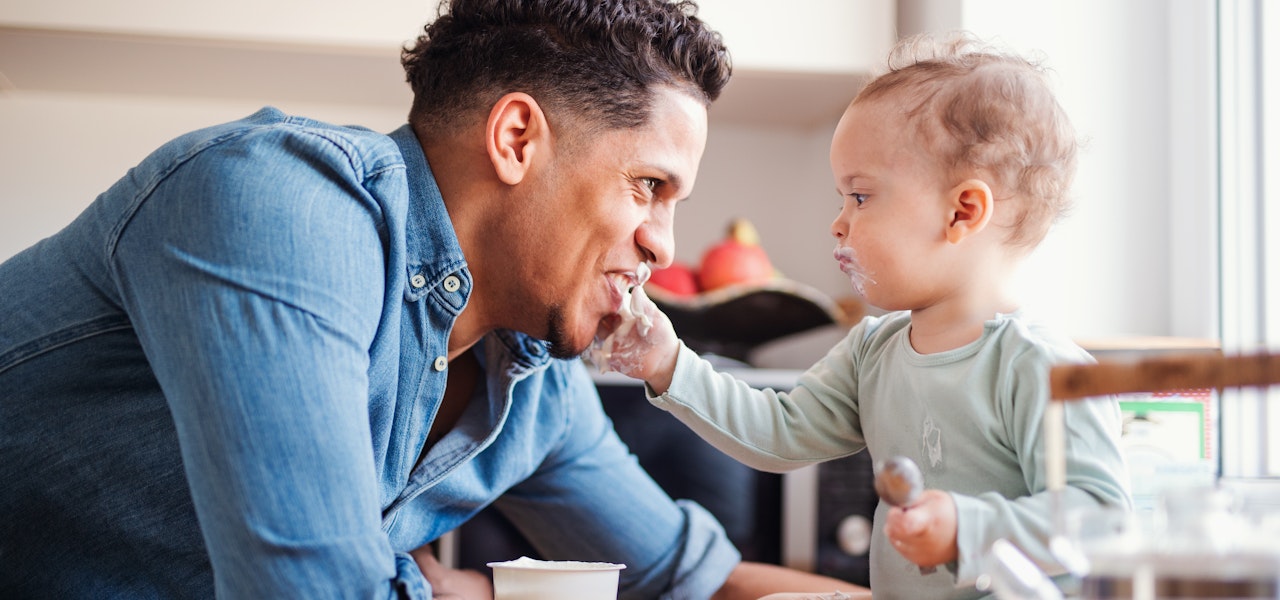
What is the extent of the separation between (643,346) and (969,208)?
1.02ft

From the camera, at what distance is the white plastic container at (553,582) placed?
2.69 feet

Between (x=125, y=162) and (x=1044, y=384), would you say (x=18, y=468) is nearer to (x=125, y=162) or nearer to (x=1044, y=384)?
(x=1044, y=384)

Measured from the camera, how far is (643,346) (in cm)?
104

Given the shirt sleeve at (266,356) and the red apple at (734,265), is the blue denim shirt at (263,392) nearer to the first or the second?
the shirt sleeve at (266,356)

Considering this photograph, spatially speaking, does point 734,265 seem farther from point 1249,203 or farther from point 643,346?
point 643,346

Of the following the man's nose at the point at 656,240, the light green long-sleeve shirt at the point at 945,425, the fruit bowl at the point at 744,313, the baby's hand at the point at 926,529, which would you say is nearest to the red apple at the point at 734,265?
the fruit bowl at the point at 744,313

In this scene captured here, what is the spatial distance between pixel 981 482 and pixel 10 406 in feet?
2.67

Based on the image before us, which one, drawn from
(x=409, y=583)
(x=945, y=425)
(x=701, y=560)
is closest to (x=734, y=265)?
(x=701, y=560)

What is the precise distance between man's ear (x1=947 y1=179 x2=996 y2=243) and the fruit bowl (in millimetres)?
1050

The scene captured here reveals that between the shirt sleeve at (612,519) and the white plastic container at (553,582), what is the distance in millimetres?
548

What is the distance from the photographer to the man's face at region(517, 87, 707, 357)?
115cm

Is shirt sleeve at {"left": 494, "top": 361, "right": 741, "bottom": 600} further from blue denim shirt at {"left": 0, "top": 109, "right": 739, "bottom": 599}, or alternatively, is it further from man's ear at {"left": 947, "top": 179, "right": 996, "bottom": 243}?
man's ear at {"left": 947, "top": 179, "right": 996, "bottom": 243}

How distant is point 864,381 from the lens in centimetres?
100

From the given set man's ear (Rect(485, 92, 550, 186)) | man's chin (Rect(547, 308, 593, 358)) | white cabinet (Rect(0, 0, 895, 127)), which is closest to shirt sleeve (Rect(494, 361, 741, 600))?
man's chin (Rect(547, 308, 593, 358))
